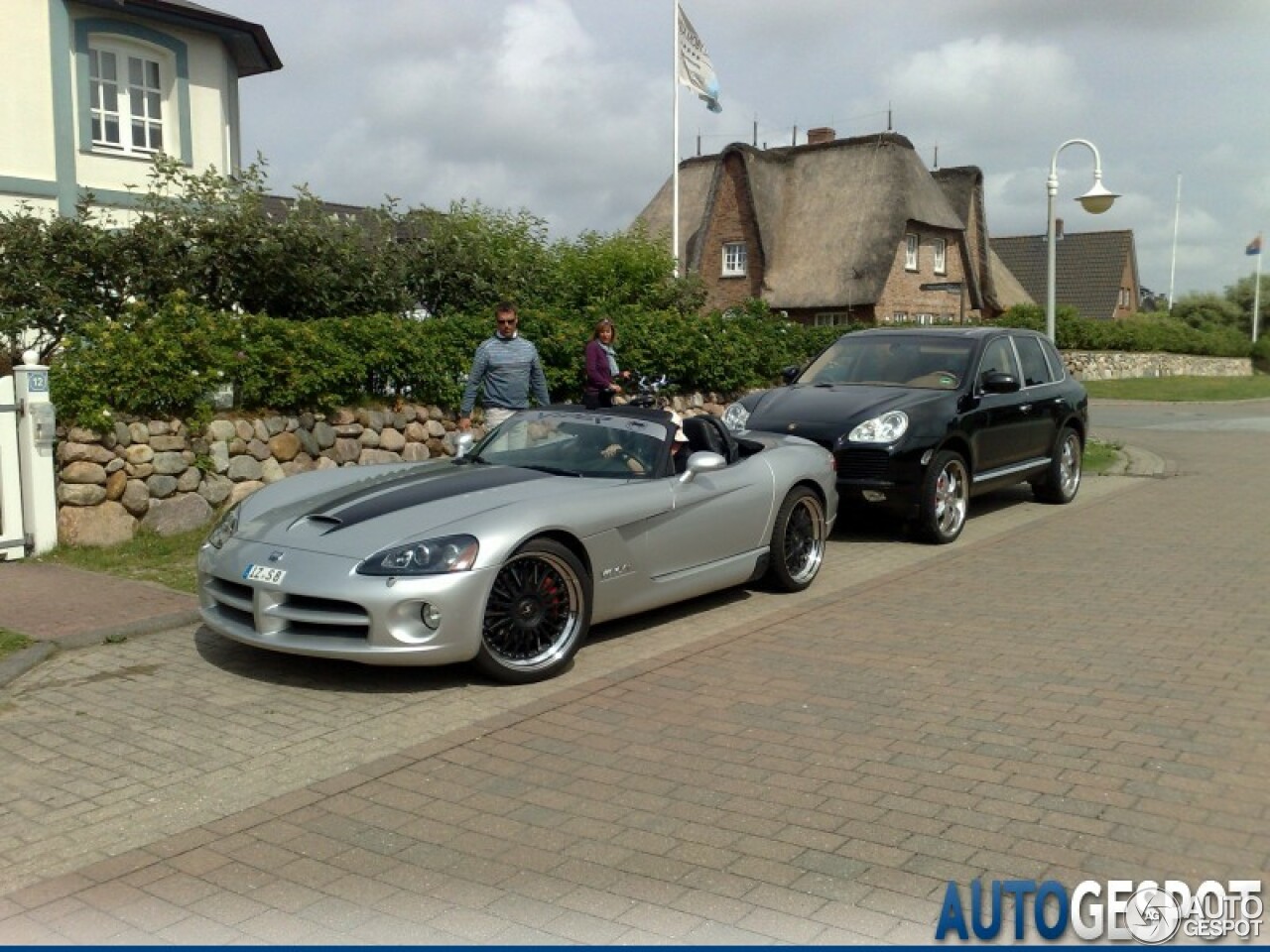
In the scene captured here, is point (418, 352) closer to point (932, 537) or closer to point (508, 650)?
point (932, 537)

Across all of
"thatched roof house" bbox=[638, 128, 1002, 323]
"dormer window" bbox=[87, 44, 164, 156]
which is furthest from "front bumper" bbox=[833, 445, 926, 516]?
"thatched roof house" bbox=[638, 128, 1002, 323]

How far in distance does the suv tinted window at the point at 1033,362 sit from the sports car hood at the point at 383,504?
6690mm

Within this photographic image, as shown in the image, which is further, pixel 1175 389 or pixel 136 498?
pixel 1175 389

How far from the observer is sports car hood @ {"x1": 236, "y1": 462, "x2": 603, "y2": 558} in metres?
6.01

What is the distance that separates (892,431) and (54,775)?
6.94 m

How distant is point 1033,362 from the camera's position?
1224 cm

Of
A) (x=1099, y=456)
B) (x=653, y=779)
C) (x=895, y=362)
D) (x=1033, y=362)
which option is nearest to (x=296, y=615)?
(x=653, y=779)

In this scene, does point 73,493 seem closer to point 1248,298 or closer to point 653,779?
point 653,779

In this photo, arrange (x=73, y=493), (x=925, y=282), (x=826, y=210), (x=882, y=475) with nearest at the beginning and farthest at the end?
(x=73, y=493) → (x=882, y=475) → (x=826, y=210) → (x=925, y=282)

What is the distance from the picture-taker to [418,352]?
36.8ft

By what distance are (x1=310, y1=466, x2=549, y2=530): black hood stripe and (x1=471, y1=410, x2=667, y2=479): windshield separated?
0.85 ft

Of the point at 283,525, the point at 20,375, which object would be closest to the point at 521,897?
the point at 283,525

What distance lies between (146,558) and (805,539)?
15.5 feet

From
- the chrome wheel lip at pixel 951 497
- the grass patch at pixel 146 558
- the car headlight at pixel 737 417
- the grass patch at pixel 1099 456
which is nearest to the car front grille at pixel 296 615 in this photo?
the grass patch at pixel 146 558
